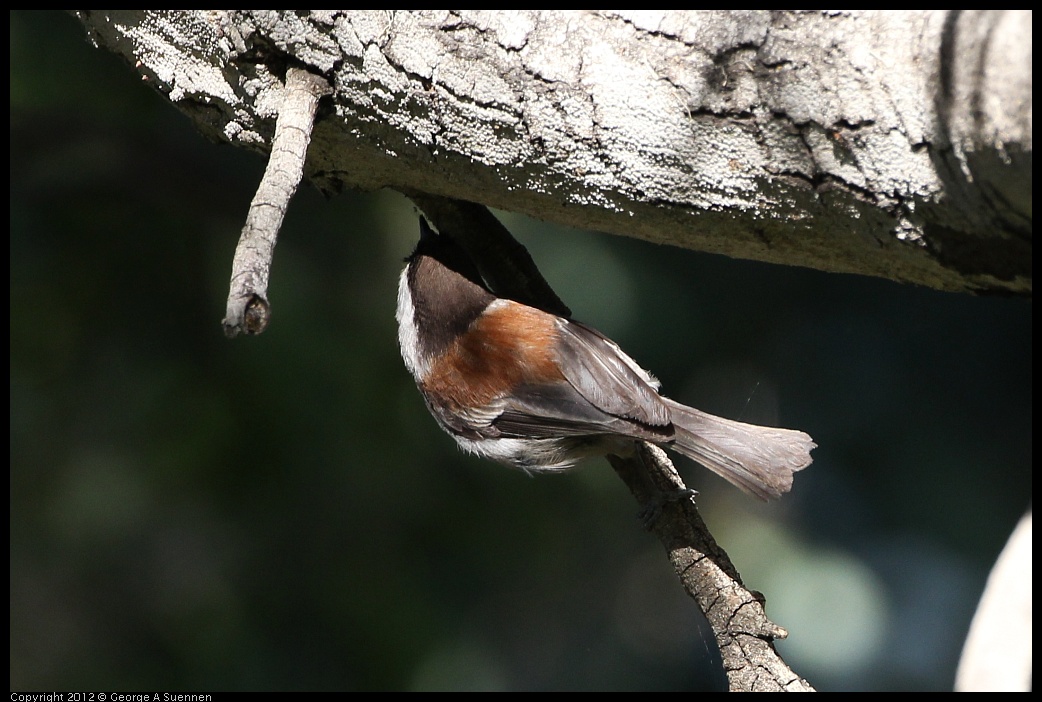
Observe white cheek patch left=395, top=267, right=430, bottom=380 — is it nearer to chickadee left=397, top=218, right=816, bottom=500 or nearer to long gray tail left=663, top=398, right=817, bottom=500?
chickadee left=397, top=218, right=816, bottom=500

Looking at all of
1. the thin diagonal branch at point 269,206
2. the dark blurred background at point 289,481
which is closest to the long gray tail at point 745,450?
the thin diagonal branch at point 269,206

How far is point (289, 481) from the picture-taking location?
4914 mm

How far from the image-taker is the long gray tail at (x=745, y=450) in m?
2.88

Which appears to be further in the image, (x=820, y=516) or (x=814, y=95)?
(x=820, y=516)

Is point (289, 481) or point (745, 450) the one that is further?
point (289, 481)

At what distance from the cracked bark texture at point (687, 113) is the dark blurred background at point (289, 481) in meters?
2.64

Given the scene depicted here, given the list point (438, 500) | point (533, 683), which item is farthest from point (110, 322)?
point (533, 683)

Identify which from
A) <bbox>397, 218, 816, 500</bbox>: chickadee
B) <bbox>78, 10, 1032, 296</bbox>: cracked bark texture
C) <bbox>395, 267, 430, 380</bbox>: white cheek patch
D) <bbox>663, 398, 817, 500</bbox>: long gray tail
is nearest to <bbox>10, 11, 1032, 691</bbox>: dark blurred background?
<bbox>395, 267, 430, 380</bbox>: white cheek patch

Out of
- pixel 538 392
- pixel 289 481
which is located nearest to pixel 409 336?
pixel 538 392

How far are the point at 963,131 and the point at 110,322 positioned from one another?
460cm

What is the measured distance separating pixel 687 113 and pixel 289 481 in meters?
3.64

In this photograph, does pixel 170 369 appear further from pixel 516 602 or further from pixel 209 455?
pixel 516 602

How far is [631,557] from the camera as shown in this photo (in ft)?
20.9

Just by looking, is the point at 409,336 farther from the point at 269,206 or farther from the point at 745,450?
the point at 269,206
